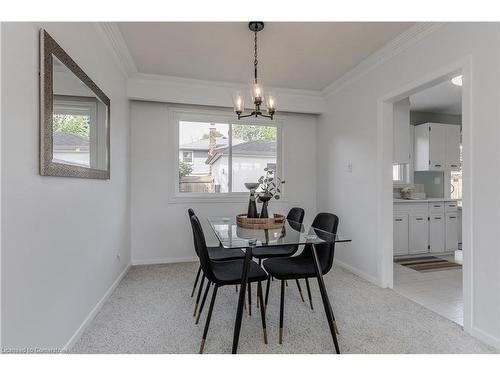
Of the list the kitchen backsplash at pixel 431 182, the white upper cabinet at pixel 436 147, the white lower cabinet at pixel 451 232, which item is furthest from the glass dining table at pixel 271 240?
the kitchen backsplash at pixel 431 182

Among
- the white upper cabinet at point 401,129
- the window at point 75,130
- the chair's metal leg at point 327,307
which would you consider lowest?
the chair's metal leg at point 327,307

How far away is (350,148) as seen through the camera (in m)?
3.38

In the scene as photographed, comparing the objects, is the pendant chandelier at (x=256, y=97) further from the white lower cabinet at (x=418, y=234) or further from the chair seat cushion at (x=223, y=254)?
the white lower cabinet at (x=418, y=234)

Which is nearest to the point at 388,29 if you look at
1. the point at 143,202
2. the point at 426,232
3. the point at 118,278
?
the point at 426,232

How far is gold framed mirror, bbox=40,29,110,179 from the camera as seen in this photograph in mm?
1418

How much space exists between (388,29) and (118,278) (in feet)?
12.1

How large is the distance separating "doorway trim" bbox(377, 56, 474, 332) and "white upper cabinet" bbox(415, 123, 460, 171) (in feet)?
7.18

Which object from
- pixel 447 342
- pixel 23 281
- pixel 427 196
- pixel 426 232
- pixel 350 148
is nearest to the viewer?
pixel 23 281

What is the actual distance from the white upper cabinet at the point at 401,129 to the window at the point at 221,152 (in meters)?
1.64

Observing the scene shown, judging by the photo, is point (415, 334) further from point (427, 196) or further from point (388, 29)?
point (427, 196)

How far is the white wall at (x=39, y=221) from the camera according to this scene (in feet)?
3.80

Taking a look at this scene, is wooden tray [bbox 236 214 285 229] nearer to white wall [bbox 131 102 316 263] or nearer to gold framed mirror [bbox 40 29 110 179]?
gold framed mirror [bbox 40 29 110 179]

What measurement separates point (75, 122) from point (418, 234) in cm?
451

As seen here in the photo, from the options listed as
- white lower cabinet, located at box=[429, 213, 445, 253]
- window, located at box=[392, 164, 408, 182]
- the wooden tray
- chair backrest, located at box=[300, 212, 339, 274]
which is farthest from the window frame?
the wooden tray
